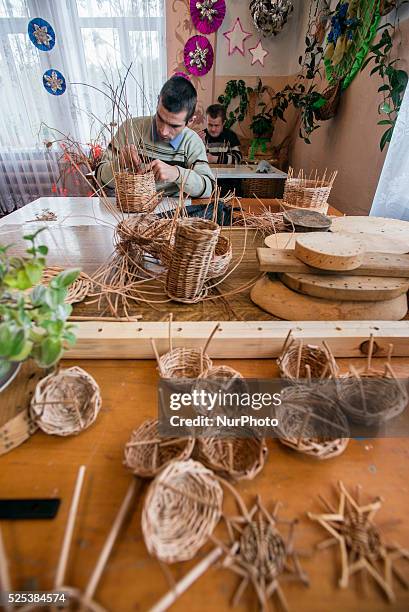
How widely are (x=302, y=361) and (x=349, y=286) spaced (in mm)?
255

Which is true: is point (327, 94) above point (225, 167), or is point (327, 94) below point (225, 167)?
above

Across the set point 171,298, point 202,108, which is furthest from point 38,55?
point 171,298

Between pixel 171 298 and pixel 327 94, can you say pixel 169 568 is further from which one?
pixel 327 94

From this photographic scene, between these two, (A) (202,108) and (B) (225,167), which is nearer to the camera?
(B) (225,167)

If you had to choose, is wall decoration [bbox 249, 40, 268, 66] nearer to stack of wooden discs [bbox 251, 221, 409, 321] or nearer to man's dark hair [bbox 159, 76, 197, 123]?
man's dark hair [bbox 159, 76, 197, 123]

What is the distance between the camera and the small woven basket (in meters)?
0.60

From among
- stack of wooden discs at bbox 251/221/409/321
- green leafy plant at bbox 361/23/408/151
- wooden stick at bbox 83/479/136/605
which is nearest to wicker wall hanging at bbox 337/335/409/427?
stack of wooden discs at bbox 251/221/409/321

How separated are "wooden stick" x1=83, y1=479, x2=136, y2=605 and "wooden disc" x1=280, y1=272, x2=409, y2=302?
1.91 ft

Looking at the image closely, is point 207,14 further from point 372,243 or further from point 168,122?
point 372,243

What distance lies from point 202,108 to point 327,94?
1.58 m

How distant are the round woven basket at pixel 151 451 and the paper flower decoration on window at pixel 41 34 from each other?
394cm

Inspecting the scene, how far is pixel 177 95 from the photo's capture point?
144 cm

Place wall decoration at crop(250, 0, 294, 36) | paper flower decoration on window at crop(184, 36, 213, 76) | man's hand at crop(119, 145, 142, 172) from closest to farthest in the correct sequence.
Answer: man's hand at crop(119, 145, 142, 172) < wall decoration at crop(250, 0, 294, 36) < paper flower decoration on window at crop(184, 36, 213, 76)

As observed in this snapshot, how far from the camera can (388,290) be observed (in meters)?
0.76
